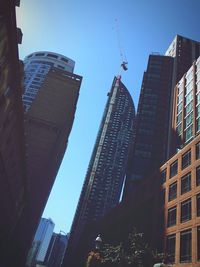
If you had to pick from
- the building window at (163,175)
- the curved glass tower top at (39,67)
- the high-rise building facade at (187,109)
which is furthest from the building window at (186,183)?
the curved glass tower top at (39,67)

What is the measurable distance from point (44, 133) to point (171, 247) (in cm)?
7721

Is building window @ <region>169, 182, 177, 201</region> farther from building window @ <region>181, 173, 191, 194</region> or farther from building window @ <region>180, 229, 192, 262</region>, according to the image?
building window @ <region>180, 229, 192, 262</region>

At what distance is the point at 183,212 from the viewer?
142ft

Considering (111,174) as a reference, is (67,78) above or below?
above

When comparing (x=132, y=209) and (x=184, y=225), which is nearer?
(x=184, y=225)

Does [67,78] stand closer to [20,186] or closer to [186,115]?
[186,115]

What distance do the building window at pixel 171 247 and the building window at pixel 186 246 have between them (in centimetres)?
221

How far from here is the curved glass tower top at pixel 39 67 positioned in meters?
151

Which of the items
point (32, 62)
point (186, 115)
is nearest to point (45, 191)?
point (186, 115)

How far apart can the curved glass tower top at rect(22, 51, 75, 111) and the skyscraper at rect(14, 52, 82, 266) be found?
0.50 m

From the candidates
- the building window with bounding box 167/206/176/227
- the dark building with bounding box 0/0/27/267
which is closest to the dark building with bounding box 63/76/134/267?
the dark building with bounding box 0/0/27/267

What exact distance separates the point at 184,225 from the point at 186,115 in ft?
138

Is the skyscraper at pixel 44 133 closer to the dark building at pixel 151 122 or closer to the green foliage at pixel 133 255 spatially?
the dark building at pixel 151 122

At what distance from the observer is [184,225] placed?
41281 millimetres
